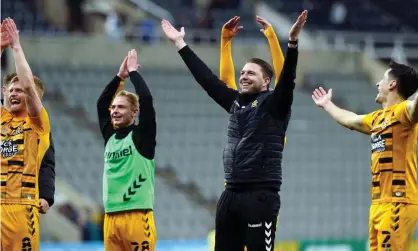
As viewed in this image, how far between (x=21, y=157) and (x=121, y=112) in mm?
1186

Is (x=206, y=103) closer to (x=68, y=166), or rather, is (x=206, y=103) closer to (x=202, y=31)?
(x=202, y=31)

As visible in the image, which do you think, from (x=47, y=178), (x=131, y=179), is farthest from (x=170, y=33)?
(x=47, y=178)

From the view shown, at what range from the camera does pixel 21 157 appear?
8875mm

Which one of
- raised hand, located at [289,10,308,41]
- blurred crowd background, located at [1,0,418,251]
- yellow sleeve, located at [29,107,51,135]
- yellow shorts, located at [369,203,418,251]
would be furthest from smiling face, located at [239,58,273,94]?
blurred crowd background, located at [1,0,418,251]

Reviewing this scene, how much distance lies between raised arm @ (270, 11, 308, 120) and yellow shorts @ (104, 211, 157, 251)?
1.55 metres

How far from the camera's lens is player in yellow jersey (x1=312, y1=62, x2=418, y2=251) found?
872cm

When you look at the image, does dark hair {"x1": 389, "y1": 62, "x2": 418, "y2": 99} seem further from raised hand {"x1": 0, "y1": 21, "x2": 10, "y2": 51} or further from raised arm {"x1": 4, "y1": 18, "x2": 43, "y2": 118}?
raised hand {"x1": 0, "y1": 21, "x2": 10, "y2": 51}

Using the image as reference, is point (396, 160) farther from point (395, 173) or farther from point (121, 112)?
point (121, 112)

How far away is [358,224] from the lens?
70.5 feet

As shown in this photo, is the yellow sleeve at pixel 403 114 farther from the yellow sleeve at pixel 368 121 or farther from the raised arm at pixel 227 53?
the raised arm at pixel 227 53

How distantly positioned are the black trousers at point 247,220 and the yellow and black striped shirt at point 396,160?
87 centimetres

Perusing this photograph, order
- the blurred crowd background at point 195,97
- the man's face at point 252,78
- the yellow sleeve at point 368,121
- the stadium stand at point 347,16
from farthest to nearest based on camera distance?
the stadium stand at point 347,16 < the blurred crowd background at point 195,97 < the yellow sleeve at point 368,121 < the man's face at point 252,78

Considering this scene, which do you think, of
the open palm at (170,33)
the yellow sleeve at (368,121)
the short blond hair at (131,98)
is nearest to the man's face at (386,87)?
the yellow sleeve at (368,121)

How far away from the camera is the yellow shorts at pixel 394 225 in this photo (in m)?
8.70
